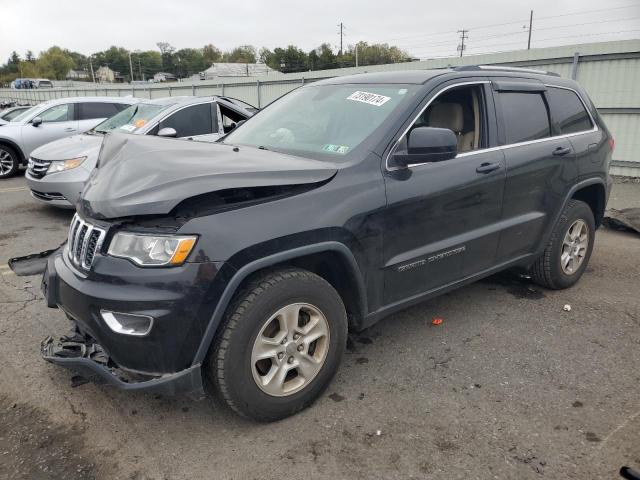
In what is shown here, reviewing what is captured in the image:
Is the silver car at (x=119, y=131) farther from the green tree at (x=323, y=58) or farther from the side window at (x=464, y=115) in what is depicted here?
the green tree at (x=323, y=58)

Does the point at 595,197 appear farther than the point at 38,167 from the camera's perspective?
No

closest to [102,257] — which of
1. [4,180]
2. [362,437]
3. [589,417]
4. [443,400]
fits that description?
[362,437]

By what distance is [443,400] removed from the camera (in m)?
2.93

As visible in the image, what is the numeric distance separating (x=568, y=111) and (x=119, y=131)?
5.23 meters

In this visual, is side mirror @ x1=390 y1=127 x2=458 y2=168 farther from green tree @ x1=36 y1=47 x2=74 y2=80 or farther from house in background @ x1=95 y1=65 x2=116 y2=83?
green tree @ x1=36 y1=47 x2=74 y2=80

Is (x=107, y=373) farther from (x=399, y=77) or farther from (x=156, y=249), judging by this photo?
(x=399, y=77)

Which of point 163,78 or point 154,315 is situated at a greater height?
point 163,78

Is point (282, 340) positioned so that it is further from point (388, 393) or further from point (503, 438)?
point (503, 438)

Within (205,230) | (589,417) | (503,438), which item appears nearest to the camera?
(205,230)

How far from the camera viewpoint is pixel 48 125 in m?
11.0

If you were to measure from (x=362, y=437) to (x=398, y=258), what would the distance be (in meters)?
1.03

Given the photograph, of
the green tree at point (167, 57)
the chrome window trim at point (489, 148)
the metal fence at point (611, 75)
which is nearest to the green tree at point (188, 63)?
the green tree at point (167, 57)

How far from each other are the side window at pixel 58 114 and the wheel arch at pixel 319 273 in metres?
10.2

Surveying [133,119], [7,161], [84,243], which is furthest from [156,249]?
[7,161]
